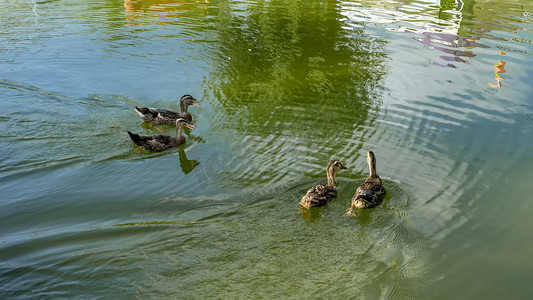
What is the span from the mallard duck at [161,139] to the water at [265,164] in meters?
0.17

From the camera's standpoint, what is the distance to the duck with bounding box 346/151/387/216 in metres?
6.27

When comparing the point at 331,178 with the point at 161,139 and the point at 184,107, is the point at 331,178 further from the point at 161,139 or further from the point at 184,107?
the point at 184,107

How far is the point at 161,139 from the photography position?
27.4ft

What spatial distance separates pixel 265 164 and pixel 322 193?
1314 millimetres

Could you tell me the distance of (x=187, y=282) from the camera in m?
5.18

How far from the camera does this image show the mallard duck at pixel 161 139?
805 centimetres

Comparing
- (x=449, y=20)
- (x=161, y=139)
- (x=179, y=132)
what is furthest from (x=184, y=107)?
(x=449, y=20)

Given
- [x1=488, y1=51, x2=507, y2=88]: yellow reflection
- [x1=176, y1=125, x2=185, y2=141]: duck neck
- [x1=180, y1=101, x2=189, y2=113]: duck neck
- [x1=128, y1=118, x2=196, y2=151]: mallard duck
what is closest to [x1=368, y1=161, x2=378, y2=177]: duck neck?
[x1=128, y1=118, x2=196, y2=151]: mallard duck

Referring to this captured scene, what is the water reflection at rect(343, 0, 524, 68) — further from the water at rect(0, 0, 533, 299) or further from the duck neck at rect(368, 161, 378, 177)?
the duck neck at rect(368, 161, 378, 177)

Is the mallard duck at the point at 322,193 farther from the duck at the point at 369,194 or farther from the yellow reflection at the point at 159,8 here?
the yellow reflection at the point at 159,8

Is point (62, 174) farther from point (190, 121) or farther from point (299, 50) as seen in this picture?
point (299, 50)

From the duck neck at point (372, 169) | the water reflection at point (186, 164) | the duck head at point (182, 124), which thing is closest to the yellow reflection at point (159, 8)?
the duck head at point (182, 124)

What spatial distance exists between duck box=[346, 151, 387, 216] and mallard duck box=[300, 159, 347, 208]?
29 cm

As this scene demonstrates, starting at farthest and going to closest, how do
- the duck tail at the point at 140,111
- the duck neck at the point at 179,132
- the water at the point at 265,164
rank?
the duck tail at the point at 140,111 → the duck neck at the point at 179,132 → the water at the point at 265,164
